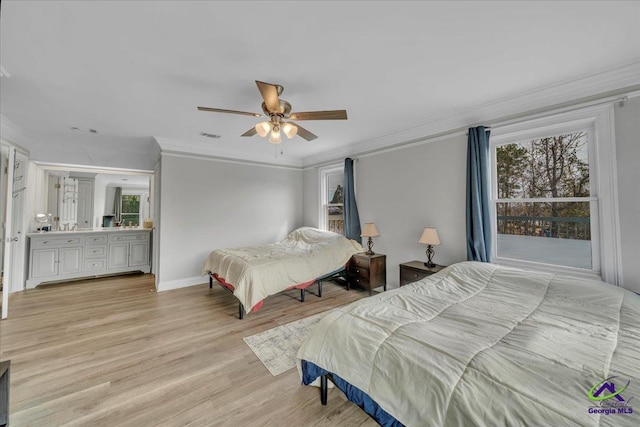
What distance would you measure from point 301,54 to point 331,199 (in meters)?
3.63

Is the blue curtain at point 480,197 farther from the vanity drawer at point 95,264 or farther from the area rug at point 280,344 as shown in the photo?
the vanity drawer at point 95,264

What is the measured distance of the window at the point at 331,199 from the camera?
5.16 meters

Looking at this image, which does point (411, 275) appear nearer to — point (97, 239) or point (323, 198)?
point (323, 198)

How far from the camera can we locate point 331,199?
17.5 ft

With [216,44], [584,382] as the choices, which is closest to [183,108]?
[216,44]

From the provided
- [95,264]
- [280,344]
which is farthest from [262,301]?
[95,264]

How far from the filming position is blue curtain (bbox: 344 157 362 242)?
4414 mm

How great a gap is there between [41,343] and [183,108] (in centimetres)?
292

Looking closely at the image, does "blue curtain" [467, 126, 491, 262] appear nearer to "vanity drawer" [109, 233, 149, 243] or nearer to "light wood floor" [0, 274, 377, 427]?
"light wood floor" [0, 274, 377, 427]

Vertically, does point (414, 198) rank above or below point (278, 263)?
above

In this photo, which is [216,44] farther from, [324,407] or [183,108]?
[324,407]

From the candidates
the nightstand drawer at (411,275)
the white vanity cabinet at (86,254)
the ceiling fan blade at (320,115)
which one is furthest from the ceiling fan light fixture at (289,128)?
the white vanity cabinet at (86,254)

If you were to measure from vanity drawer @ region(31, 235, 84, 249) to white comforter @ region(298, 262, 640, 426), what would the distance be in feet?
17.8

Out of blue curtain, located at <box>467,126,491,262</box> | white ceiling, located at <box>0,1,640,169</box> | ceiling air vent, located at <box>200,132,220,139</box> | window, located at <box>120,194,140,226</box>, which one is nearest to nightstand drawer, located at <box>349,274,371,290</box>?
blue curtain, located at <box>467,126,491,262</box>
